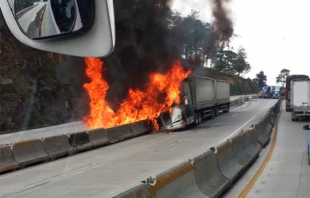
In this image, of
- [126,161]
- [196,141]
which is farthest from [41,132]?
[126,161]

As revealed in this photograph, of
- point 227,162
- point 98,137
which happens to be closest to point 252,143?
point 227,162

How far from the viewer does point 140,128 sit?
2408 cm

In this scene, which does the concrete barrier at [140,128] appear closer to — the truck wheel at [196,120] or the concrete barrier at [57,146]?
the truck wheel at [196,120]

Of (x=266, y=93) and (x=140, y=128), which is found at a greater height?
(x=266, y=93)

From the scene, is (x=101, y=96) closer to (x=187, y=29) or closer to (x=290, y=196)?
(x=187, y=29)

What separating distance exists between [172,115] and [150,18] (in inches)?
212

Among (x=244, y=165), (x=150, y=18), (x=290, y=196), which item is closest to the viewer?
(x=290, y=196)

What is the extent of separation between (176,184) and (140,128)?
17.0m

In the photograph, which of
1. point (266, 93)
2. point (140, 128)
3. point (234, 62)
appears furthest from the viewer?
point (234, 62)

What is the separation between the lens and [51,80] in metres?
30.3

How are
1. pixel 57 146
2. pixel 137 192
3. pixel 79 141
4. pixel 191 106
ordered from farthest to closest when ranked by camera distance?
pixel 191 106, pixel 79 141, pixel 57 146, pixel 137 192

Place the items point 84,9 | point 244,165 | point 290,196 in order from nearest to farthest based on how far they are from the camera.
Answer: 1. point 84,9
2. point 290,196
3. point 244,165

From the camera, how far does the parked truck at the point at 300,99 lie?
104 feet

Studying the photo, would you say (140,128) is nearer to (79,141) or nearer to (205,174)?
(79,141)
